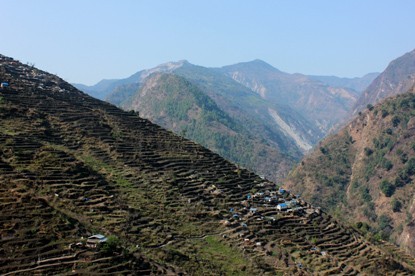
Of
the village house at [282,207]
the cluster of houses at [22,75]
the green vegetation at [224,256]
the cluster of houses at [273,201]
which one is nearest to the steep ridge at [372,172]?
the cluster of houses at [273,201]

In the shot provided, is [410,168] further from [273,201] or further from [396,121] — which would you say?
[273,201]

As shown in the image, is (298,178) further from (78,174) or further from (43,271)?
(43,271)

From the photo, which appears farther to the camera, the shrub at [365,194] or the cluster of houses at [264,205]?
the shrub at [365,194]

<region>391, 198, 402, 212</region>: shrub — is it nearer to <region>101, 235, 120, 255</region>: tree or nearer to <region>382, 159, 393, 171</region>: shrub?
<region>382, 159, 393, 171</region>: shrub

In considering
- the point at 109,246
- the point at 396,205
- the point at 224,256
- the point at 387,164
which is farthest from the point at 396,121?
the point at 109,246

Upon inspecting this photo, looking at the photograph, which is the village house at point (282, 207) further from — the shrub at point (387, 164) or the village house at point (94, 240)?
the shrub at point (387, 164)

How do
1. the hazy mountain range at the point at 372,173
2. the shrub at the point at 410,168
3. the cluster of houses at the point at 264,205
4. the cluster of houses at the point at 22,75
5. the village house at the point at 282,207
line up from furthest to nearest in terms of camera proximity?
the shrub at the point at 410,168 < the hazy mountain range at the point at 372,173 < the cluster of houses at the point at 22,75 < the village house at the point at 282,207 < the cluster of houses at the point at 264,205

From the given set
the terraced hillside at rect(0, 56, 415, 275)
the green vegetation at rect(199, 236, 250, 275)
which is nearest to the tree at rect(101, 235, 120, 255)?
the terraced hillside at rect(0, 56, 415, 275)
